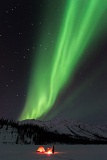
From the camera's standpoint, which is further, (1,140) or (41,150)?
(1,140)

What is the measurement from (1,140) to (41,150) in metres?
120

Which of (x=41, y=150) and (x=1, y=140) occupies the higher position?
(x=1, y=140)

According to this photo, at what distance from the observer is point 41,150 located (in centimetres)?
7994

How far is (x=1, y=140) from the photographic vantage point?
632 ft
